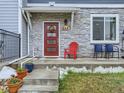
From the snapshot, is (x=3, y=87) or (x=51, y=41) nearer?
(x=3, y=87)

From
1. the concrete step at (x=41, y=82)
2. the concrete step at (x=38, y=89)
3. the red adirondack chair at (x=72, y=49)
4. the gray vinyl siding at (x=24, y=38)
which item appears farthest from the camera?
the red adirondack chair at (x=72, y=49)

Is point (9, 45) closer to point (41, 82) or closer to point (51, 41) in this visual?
point (51, 41)

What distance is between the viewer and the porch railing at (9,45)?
402 inches

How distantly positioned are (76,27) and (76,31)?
0.71 feet

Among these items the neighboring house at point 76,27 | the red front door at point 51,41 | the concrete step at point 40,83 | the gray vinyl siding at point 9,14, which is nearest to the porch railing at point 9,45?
the gray vinyl siding at point 9,14

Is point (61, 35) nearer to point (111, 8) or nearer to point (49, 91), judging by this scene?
point (111, 8)

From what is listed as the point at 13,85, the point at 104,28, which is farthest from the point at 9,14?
the point at 13,85

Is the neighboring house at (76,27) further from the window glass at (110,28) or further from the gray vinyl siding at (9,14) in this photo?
the gray vinyl siding at (9,14)

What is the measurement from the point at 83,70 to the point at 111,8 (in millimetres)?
5354

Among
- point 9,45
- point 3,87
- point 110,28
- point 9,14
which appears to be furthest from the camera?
point 110,28

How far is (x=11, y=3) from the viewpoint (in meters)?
12.2

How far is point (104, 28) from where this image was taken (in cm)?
1410

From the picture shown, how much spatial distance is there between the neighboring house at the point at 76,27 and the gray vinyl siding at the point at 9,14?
171cm

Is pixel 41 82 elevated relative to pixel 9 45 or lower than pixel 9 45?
lower
